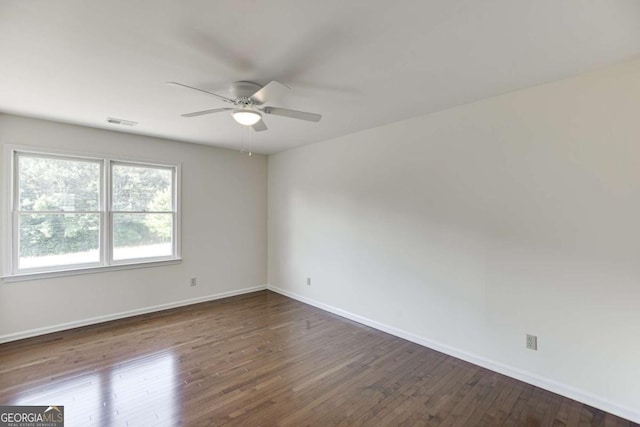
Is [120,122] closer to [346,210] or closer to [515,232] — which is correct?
[346,210]

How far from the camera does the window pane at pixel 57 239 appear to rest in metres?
3.36

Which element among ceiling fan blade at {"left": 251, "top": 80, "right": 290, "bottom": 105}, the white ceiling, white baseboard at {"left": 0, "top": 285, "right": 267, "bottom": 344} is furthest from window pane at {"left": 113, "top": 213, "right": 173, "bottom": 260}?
ceiling fan blade at {"left": 251, "top": 80, "right": 290, "bottom": 105}

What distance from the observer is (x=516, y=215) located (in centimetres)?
257

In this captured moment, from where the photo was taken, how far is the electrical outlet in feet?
8.08

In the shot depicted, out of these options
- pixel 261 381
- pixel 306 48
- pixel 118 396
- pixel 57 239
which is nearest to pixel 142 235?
pixel 57 239

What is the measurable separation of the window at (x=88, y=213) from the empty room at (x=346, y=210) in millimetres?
25

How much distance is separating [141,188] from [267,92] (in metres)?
2.99

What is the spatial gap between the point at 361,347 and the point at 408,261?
1.07 m

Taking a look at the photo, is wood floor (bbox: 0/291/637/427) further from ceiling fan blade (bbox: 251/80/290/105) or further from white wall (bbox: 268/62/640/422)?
ceiling fan blade (bbox: 251/80/290/105)

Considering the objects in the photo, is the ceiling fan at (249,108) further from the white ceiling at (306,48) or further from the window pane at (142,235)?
the window pane at (142,235)

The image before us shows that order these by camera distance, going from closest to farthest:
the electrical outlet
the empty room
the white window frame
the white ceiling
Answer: the white ceiling, the empty room, the electrical outlet, the white window frame

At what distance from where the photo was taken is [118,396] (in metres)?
2.28

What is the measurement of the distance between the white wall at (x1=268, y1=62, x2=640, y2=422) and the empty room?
0.02m

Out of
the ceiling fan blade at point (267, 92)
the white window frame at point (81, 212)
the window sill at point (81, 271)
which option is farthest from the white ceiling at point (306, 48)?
the window sill at point (81, 271)
